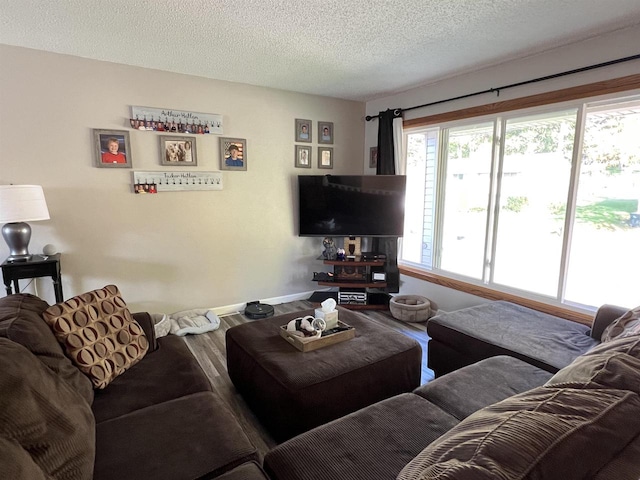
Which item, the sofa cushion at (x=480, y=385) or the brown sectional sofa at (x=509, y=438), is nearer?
the brown sectional sofa at (x=509, y=438)

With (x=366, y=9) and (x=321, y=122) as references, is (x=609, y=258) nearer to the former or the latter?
(x=366, y=9)

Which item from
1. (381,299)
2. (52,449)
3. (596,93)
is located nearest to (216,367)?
(52,449)

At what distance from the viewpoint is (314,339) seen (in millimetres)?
2025

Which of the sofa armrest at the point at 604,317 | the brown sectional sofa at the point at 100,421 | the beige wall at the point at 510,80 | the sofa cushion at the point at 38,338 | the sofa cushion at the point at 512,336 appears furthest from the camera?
the beige wall at the point at 510,80

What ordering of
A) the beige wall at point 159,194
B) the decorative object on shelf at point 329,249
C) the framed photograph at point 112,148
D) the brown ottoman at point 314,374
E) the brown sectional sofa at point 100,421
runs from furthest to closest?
the decorative object on shelf at point 329,249 < the framed photograph at point 112,148 < the beige wall at point 159,194 < the brown ottoman at point 314,374 < the brown sectional sofa at point 100,421

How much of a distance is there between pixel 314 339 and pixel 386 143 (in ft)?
9.01

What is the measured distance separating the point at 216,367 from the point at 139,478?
1.63 m

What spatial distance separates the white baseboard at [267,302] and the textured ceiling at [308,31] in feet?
7.77

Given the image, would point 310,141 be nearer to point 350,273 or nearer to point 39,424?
point 350,273

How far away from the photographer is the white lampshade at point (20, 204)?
7.84ft

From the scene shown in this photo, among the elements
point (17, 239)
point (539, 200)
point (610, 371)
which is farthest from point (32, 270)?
point (539, 200)

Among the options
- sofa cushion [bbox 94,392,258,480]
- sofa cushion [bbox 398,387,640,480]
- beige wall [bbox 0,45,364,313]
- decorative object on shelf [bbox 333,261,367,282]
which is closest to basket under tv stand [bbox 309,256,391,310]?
decorative object on shelf [bbox 333,261,367,282]

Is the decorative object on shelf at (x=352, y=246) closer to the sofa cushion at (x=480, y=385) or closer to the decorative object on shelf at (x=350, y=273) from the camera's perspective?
the decorative object on shelf at (x=350, y=273)

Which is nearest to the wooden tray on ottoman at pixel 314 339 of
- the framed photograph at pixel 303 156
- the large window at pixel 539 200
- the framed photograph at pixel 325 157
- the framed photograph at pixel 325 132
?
the large window at pixel 539 200
